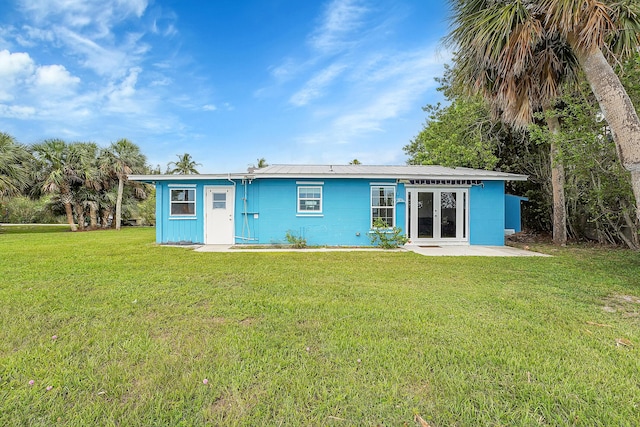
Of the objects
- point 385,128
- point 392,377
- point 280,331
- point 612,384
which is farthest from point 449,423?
point 385,128

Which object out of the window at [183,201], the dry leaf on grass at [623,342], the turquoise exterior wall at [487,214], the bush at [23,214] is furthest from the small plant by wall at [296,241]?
the bush at [23,214]

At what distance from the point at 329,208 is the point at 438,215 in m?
4.22

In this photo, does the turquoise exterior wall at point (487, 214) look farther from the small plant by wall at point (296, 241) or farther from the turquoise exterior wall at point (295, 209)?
the small plant by wall at point (296, 241)

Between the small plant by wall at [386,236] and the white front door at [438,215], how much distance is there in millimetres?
929

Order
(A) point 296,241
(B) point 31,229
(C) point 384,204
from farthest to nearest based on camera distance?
(B) point 31,229 → (C) point 384,204 → (A) point 296,241

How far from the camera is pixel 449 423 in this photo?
6.13ft

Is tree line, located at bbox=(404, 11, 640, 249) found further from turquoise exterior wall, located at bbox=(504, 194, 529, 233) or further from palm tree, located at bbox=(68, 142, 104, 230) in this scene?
palm tree, located at bbox=(68, 142, 104, 230)

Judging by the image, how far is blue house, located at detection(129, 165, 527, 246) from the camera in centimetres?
1095

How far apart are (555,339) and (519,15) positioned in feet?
18.7

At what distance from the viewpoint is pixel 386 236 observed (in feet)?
35.2

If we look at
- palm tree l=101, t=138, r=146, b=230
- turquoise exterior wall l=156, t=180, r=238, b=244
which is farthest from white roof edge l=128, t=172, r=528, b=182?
palm tree l=101, t=138, r=146, b=230

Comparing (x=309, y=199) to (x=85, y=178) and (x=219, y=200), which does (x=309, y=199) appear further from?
(x=85, y=178)

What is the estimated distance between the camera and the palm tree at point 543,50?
15.8 ft

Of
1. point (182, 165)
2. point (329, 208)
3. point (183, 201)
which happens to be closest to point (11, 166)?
point (183, 201)
